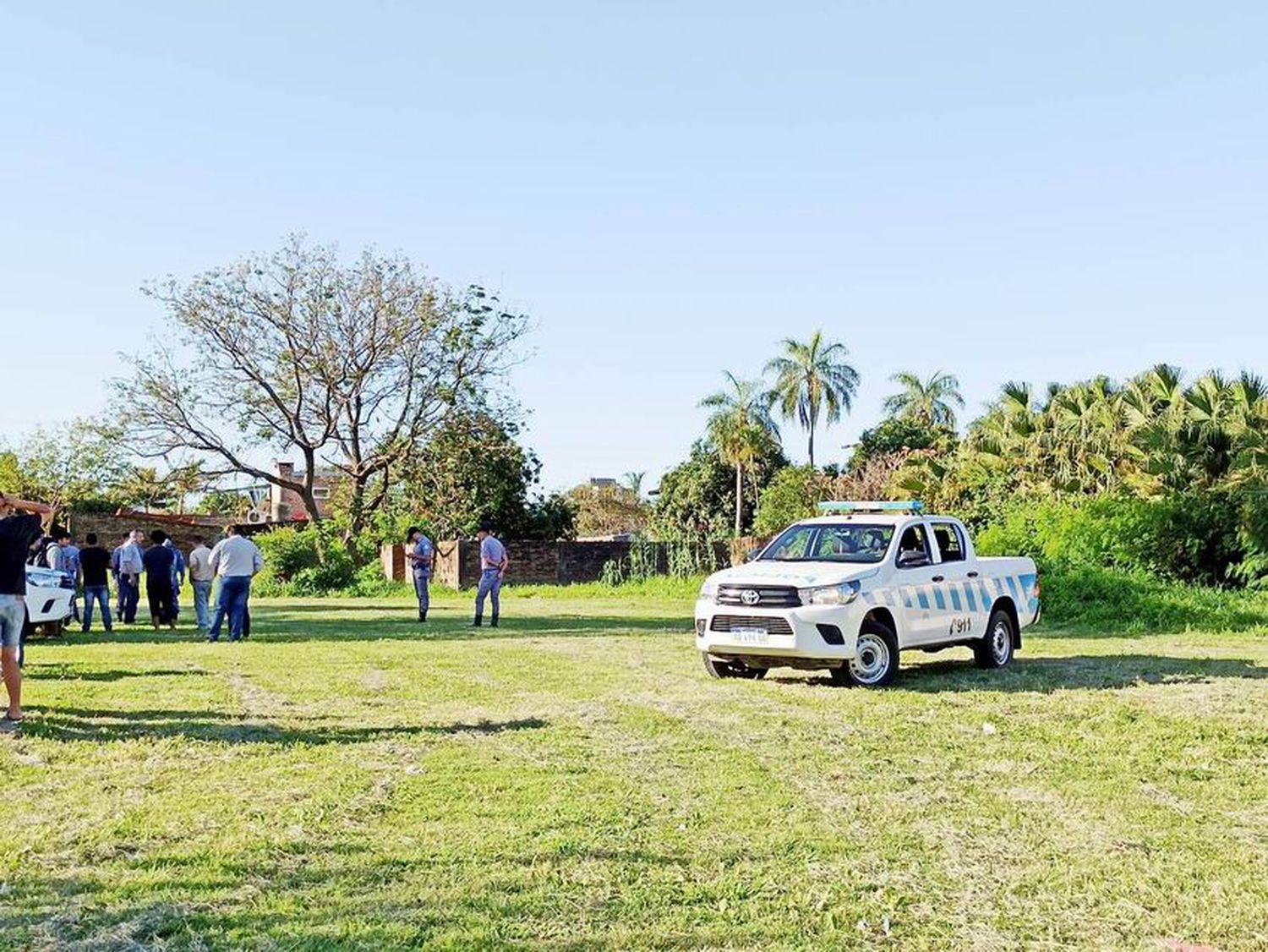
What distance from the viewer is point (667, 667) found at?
14.5m

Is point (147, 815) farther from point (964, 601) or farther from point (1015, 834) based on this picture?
point (964, 601)

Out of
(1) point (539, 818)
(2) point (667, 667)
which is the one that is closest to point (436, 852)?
(1) point (539, 818)

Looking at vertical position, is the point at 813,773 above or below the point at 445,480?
below

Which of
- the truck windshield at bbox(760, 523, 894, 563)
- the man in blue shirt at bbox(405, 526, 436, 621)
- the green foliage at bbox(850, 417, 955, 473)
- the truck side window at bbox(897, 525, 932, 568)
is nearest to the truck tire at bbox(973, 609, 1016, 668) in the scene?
the truck side window at bbox(897, 525, 932, 568)

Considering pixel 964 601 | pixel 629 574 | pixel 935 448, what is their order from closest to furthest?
pixel 964 601 < pixel 629 574 < pixel 935 448

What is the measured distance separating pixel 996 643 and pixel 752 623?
3.73m

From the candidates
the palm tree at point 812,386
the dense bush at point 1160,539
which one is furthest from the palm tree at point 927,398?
the dense bush at point 1160,539

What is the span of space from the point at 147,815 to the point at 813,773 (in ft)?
13.3

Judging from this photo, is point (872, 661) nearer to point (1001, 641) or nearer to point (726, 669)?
point (726, 669)

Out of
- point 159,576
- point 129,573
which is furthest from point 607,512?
point 159,576

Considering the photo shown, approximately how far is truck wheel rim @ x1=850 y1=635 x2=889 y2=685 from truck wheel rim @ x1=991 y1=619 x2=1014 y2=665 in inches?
95.9

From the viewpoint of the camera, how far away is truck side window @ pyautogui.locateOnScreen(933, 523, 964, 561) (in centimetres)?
1410

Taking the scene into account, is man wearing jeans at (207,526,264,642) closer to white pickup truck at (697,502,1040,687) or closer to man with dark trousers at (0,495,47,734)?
white pickup truck at (697,502,1040,687)

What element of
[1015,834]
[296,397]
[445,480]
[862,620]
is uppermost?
[296,397]
